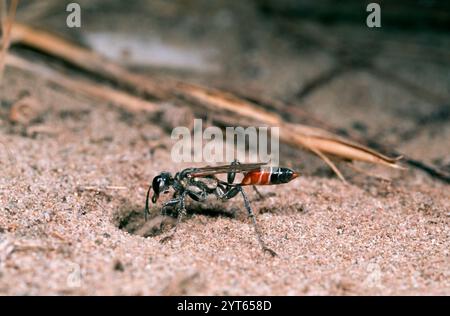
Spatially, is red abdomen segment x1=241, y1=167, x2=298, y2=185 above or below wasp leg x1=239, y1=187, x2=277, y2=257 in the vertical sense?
above

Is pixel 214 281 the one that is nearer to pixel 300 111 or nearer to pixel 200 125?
pixel 200 125

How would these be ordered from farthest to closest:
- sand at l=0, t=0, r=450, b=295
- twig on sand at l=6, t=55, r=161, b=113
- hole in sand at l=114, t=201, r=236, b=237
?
twig on sand at l=6, t=55, r=161, b=113, hole in sand at l=114, t=201, r=236, b=237, sand at l=0, t=0, r=450, b=295

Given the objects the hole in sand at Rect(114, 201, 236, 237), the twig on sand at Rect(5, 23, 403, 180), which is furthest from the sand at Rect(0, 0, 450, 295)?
the twig on sand at Rect(5, 23, 403, 180)

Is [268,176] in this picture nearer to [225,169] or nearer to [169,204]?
[225,169]

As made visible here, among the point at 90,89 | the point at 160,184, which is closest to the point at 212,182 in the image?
the point at 160,184

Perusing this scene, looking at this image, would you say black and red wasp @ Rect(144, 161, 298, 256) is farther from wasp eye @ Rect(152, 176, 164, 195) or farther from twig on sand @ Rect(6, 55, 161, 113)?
twig on sand @ Rect(6, 55, 161, 113)

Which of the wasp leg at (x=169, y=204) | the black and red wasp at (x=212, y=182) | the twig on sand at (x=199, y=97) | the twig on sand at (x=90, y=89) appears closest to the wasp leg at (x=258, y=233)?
the black and red wasp at (x=212, y=182)

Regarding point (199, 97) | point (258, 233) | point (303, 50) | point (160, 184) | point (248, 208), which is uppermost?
point (303, 50)

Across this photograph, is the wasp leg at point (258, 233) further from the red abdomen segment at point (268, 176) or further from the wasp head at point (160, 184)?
the wasp head at point (160, 184)

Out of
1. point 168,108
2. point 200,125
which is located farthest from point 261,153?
point 168,108
